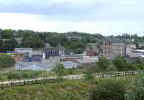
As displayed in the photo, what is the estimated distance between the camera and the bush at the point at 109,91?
10.5 m

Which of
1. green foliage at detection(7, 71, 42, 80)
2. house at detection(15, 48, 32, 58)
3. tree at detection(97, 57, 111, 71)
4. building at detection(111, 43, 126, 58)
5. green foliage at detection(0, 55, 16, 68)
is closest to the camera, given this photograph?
green foliage at detection(7, 71, 42, 80)

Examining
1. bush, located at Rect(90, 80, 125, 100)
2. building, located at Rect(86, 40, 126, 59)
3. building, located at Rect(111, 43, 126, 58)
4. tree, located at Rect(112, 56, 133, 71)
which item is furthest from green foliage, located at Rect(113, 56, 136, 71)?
building, located at Rect(111, 43, 126, 58)

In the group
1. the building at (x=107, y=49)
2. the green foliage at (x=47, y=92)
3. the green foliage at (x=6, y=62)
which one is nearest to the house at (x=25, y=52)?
the green foliage at (x=6, y=62)

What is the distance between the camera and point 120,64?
20.1m

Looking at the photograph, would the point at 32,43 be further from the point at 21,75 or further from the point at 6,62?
the point at 21,75

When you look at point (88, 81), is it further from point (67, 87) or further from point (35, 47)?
point (35, 47)

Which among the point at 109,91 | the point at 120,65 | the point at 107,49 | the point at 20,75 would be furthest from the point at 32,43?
the point at 109,91

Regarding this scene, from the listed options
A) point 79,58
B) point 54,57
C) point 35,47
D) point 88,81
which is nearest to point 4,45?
point 35,47

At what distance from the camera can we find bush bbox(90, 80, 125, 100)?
415 inches

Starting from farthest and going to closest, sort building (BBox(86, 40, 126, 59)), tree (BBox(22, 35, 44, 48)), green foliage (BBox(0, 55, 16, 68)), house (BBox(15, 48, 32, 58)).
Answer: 1. tree (BBox(22, 35, 44, 48))
2. building (BBox(86, 40, 126, 59))
3. house (BBox(15, 48, 32, 58))
4. green foliage (BBox(0, 55, 16, 68))

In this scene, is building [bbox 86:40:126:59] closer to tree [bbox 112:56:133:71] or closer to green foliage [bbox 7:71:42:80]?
tree [bbox 112:56:133:71]

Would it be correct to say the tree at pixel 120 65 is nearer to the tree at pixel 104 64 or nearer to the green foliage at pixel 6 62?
the tree at pixel 104 64

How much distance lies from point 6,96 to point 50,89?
2557mm

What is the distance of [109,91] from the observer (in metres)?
10.5
